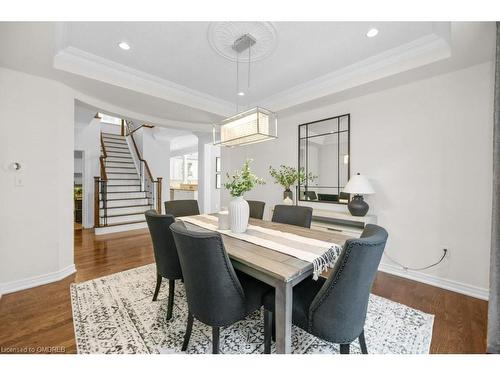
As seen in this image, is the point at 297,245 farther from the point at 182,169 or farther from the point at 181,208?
the point at 182,169

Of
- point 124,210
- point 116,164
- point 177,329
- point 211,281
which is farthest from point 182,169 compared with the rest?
point 211,281

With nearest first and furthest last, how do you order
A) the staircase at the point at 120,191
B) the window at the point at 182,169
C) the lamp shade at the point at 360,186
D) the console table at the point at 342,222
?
1. the lamp shade at the point at 360,186
2. the console table at the point at 342,222
3. the staircase at the point at 120,191
4. the window at the point at 182,169

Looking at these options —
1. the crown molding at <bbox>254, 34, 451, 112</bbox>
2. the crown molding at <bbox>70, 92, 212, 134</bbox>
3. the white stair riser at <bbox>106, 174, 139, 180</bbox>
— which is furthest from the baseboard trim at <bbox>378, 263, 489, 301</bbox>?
the white stair riser at <bbox>106, 174, 139, 180</bbox>

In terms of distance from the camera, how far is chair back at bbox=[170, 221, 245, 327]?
4.04ft

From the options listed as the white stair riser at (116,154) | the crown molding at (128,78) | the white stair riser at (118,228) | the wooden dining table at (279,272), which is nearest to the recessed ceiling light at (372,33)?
the wooden dining table at (279,272)

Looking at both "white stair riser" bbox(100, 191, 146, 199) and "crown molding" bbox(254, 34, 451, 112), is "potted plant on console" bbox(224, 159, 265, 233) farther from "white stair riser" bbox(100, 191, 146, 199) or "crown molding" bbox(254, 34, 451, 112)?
"white stair riser" bbox(100, 191, 146, 199)

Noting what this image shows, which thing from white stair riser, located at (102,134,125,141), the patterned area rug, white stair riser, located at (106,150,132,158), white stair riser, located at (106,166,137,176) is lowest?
the patterned area rug

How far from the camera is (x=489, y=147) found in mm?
2188

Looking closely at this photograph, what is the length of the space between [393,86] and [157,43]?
2843 millimetres

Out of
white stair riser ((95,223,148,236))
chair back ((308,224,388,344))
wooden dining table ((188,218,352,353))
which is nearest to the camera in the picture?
chair back ((308,224,388,344))

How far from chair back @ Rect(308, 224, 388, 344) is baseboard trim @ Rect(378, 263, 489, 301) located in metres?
1.95

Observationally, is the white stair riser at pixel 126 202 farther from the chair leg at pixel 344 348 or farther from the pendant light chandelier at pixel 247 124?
the chair leg at pixel 344 348

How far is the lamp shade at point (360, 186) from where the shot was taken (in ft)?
9.05
